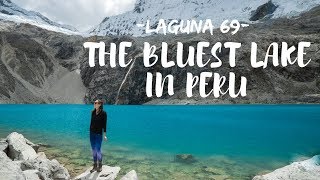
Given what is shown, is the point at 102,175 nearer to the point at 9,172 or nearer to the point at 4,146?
the point at 9,172

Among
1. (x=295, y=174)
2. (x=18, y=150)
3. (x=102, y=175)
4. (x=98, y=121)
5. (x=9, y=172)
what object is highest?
(x=98, y=121)

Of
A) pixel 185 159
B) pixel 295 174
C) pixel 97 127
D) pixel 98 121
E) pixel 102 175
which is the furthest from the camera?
pixel 185 159

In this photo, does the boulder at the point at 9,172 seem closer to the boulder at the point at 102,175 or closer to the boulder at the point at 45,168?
the boulder at the point at 45,168

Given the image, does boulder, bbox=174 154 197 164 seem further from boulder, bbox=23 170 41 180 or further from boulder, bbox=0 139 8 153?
boulder, bbox=23 170 41 180

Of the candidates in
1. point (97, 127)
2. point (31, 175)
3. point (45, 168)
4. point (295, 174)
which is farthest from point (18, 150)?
point (295, 174)

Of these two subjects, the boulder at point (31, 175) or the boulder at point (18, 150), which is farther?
the boulder at point (18, 150)

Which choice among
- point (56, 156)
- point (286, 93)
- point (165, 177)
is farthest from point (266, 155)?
point (286, 93)

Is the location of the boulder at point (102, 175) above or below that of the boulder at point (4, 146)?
below

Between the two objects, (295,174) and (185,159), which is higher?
(295,174)

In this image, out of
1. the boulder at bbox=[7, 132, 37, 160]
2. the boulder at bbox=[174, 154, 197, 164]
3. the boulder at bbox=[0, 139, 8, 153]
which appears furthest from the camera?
the boulder at bbox=[174, 154, 197, 164]

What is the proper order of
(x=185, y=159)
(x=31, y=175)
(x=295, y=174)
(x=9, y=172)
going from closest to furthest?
(x=9, y=172) < (x=31, y=175) < (x=295, y=174) < (x=185, y=159)

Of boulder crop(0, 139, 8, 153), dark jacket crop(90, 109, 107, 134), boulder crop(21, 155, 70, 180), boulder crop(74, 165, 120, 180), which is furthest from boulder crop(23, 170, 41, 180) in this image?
boulder crop(0, 139, 8, 153)

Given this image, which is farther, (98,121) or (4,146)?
(4,146)

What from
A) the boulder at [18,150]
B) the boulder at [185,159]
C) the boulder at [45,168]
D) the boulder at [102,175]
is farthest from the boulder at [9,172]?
the boulder at [185,159]
